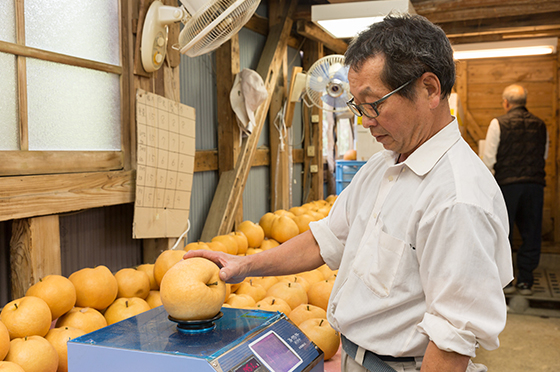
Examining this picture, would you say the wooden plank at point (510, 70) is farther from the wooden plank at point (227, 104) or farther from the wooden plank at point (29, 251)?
the wooden plank at point (29, 251)

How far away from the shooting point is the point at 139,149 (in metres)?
2.47

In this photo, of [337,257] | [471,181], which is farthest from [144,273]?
[471,181]

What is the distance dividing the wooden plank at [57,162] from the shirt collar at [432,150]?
1.52 metres

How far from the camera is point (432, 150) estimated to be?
1159 millimetres

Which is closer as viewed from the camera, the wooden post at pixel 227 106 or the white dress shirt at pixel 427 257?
the white dress shirt at pixel 427 257

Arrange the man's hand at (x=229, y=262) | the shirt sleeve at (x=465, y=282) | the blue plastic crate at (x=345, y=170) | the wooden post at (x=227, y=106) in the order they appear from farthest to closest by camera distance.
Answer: the blue plastic crate at (x=345, y=170) → the wooden post at (x=227, y=106) → the man's hand at (x=229, y=262) → the shirt sleeve at (x=465, y=282)

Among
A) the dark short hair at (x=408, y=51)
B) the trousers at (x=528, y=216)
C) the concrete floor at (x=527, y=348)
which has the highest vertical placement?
the dark short hair at (x=408, y=51)

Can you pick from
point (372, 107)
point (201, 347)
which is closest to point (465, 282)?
point (372, 107)

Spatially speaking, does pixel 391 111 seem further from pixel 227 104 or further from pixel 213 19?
pixel 227 104

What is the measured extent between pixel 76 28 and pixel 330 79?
2.44 metres

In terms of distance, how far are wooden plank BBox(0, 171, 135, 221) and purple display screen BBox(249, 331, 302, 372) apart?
1.20 meters

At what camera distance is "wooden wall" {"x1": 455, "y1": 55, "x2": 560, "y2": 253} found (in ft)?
21.5

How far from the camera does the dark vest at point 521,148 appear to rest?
508 centimetres

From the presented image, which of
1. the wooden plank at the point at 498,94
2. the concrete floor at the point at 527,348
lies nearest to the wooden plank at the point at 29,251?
the concrete floor at the point at 527,348
